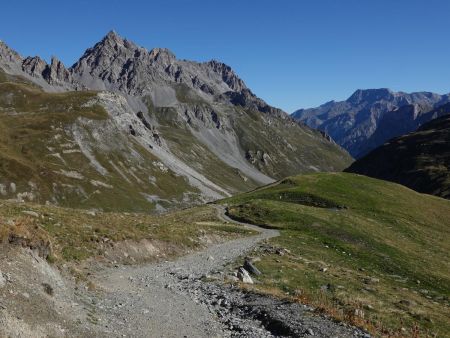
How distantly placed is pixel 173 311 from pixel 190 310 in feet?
3.30

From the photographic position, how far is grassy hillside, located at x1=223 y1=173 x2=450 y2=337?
29.5 metres

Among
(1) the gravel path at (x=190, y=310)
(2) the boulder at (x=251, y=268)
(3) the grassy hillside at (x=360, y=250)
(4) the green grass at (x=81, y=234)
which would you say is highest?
(4) the green grass at (x=81, y=234)

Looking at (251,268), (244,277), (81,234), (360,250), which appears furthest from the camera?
(360,250)

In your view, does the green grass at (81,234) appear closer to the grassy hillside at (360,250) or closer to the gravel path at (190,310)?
the gravel path at (190,310)

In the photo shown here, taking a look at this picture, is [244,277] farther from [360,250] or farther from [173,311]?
[360,250]

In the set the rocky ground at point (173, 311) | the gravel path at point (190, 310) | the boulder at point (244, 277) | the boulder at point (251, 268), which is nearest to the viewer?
the rocky ground at point (173, 311)

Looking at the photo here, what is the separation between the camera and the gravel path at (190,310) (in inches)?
805

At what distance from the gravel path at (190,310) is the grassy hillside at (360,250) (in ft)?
7.82

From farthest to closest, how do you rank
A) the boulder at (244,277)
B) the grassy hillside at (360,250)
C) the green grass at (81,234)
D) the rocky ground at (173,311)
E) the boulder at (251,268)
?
the boulder at (251,268)
the boulder at (244,277)
the grassy hillside at (360,250)
the green grass at (81,234)
the rocky ground at (173,311)

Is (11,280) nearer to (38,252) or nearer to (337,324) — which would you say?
(38,252)

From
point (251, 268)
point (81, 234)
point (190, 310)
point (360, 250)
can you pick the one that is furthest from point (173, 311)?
point (360, 250)

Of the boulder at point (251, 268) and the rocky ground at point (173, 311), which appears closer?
the rocky ground at point (173, 311)

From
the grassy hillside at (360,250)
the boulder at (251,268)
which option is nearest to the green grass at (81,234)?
the boulder at (251,268)

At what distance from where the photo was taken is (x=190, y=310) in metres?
24.0
